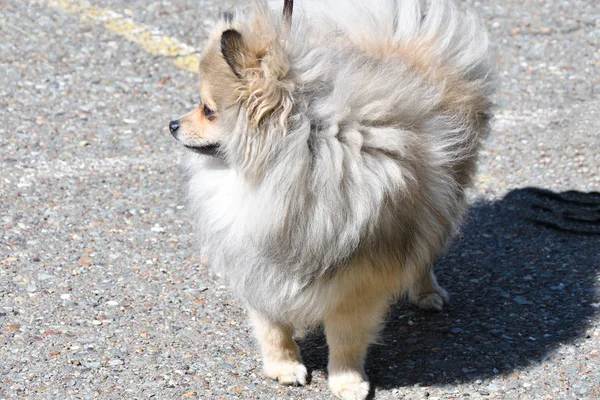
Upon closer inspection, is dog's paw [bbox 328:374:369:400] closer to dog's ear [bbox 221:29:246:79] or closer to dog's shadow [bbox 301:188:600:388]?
dog's shadow [bbox 301:188:600:388]

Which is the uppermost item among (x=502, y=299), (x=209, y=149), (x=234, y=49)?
(x=234, y=49)

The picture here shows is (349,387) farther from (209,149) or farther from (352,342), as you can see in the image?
(209,149)

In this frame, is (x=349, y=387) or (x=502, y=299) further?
(x=502, y=299)

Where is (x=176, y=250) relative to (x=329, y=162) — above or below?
below

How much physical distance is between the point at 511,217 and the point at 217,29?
2448mm

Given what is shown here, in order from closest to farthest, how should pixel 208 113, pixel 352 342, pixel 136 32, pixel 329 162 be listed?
pixel 329 162 < pixel 208 113 < pixel 352 342 < pixel 136 32

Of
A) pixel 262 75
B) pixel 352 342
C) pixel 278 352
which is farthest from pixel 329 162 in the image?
pixel 278 352

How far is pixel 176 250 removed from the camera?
4.36 m

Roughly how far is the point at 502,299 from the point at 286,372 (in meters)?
1.29

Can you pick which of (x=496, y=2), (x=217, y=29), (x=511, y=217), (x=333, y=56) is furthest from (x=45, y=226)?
(x=496, y=2)

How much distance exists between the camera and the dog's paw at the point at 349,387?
3.33 metres

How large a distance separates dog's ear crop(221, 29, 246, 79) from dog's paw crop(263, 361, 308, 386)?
1.31 meters

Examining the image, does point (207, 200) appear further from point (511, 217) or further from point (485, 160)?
point (485, 160)

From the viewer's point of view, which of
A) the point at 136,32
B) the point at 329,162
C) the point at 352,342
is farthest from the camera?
the point at 136,32
